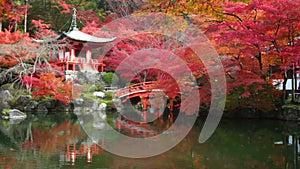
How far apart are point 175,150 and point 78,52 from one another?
51.1ft

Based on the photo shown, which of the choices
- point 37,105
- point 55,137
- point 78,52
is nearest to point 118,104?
point 37,105

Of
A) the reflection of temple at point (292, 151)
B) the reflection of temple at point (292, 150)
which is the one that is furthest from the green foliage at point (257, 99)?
the reflection of temple at point (292, 151)

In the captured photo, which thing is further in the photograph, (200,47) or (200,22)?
(200,22)

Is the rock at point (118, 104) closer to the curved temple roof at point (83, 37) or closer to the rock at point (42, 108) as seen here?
the rock at point (42, 108)

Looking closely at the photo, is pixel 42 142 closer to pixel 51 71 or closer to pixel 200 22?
pixel 200 22

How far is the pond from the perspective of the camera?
21.4ft

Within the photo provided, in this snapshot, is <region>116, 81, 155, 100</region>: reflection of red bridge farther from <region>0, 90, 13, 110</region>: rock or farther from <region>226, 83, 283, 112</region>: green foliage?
<region>226, 83, 283, 112</region>: green foliage

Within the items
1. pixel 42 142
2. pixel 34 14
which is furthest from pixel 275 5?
pixel 34 14

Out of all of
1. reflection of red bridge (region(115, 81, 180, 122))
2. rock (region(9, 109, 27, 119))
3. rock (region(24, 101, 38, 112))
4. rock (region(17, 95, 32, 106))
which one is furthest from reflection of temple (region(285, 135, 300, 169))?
rock (region(17, 95, 32, 106))

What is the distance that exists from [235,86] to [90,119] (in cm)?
621

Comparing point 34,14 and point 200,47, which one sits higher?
point 34,14

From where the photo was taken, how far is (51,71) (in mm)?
17188

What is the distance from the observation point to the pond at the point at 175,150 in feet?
21.4

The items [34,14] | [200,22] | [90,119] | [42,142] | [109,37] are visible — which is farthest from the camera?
[34,14]
